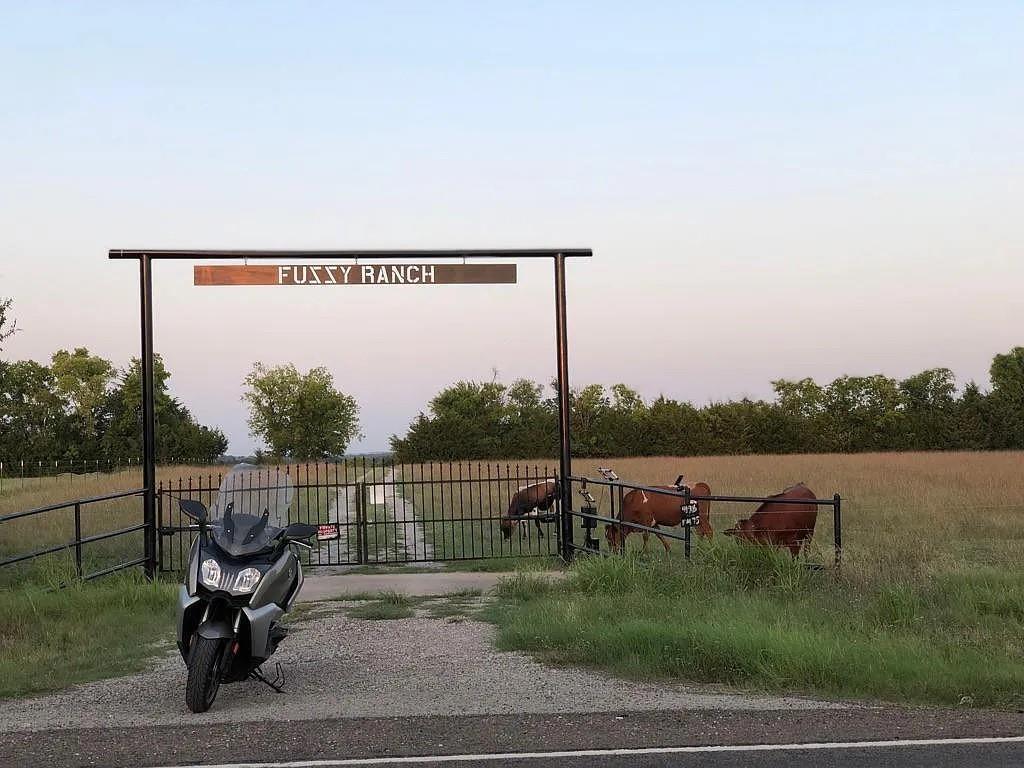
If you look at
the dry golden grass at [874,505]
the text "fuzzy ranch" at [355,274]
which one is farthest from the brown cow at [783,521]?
the text "fuzzy ranch" at [355,274]

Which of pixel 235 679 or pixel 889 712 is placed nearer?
pixel 889 712

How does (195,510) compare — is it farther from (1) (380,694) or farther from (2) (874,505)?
(2) (874,505)

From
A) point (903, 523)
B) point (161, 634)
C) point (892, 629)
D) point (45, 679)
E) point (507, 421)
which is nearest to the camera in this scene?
point (45, 679)

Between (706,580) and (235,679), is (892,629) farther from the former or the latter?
(235,679)

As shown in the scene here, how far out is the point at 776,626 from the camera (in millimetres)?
9266

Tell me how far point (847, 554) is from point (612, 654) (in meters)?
5.23

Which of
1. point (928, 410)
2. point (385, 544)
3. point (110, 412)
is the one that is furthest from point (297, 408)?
point (385, 544)

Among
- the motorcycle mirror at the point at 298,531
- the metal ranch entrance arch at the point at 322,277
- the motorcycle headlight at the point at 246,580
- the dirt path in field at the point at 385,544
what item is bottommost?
the dirt path in field at the point at 385,544

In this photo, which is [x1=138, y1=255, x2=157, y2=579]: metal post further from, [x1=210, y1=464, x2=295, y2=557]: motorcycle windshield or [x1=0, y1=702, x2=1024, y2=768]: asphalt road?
[x1=0, y1=702, x2=1024, y2=768]: asphalt road

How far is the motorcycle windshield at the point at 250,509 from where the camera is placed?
7.79 m

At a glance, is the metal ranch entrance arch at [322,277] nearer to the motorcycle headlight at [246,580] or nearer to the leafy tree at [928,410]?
the motorcycle headlight at [246,580]

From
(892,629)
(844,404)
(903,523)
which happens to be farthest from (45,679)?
(844,404)

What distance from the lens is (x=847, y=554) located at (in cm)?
1331

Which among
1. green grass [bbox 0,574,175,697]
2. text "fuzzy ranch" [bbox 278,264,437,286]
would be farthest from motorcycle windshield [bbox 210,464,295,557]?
text "fuzzy ranch" [bbox 278,264,437,286]
